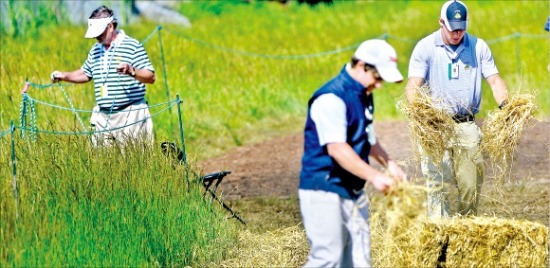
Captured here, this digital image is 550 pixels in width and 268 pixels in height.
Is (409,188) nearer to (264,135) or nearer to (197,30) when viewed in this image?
(264,135)

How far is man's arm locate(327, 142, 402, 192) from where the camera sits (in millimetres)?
6918

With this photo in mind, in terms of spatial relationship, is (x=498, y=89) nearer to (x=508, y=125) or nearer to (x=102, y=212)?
(x=508, y=125)

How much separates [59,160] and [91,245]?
797 mm

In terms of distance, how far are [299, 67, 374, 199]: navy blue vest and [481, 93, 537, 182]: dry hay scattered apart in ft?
8.22

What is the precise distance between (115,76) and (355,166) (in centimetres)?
398

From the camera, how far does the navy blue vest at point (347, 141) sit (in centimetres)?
708

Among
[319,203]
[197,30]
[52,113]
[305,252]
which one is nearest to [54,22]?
[197,30]

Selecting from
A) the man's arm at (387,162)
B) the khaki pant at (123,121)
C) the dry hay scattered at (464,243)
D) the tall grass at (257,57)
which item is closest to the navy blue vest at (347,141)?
the man's arm at (387,162)

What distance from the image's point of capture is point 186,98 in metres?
16.6

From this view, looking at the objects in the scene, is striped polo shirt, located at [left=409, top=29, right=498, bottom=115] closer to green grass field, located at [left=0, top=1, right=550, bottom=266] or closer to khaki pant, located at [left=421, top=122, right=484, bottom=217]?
khaki pant, located at [left=421, top=122, right=484, bottom=217]

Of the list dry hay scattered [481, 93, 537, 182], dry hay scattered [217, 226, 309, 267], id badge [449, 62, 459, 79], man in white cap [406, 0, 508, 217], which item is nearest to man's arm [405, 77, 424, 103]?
man in white cap [406, 0, 508, 217]

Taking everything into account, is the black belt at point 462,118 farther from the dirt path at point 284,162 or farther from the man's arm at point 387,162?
the dirt path at point 284,162

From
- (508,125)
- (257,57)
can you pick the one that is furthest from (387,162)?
(257,57)

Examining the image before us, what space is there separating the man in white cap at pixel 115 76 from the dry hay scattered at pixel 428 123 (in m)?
2.15
